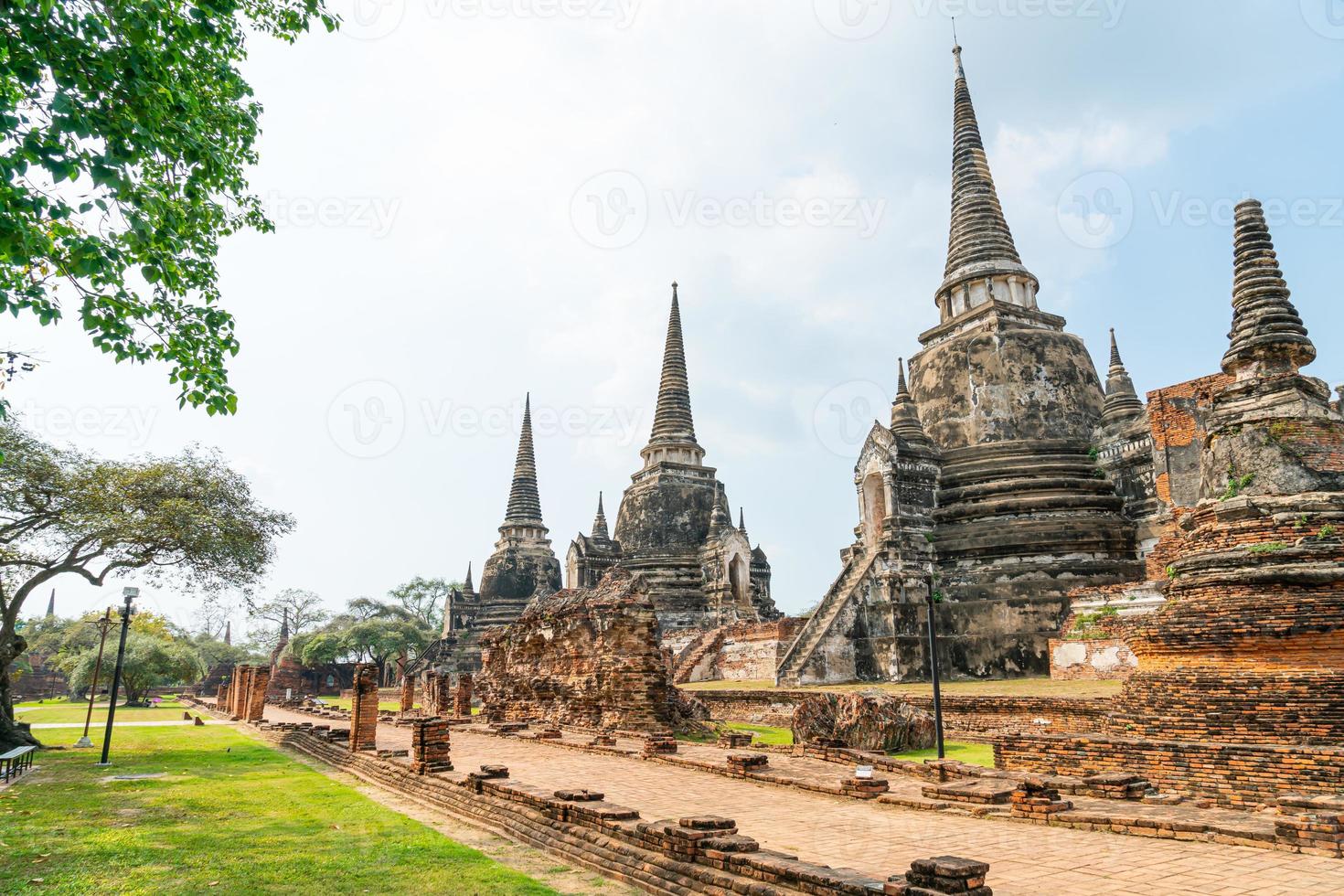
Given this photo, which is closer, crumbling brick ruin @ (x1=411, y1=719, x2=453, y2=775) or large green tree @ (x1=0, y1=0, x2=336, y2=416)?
large green tree @ (x1=0, y1=0, x2=336, y2=416)

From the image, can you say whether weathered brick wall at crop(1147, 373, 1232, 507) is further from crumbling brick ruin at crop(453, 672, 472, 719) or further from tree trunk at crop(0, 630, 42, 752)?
tree trunk at crop(0, 630, 42, 752)

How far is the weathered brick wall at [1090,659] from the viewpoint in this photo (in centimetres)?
1881

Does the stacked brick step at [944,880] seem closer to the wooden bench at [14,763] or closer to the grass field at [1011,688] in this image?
the grass field at [1011,688]

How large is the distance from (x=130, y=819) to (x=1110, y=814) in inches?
382

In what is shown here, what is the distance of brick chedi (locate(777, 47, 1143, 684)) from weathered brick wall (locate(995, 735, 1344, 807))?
42.8ft

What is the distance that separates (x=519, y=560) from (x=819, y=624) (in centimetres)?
2877

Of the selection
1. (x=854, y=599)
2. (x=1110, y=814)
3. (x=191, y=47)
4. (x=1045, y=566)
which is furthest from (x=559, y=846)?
(x=1045, y=566)

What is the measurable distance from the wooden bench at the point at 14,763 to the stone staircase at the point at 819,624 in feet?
53.3

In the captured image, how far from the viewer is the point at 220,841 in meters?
8.39

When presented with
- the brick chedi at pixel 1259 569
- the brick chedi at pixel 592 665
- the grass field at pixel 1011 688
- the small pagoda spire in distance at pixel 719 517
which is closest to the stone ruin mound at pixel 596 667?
the brick chedi at pixel 592 665

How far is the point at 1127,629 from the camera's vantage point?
1842 cm

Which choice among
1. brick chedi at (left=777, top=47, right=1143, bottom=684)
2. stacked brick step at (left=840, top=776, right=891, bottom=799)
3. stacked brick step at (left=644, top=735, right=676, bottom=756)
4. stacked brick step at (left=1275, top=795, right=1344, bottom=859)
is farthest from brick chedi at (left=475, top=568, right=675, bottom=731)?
stacked brick step at (left=1275, top=795, right=1344, bottom=859)

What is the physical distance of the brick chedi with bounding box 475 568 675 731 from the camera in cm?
1784

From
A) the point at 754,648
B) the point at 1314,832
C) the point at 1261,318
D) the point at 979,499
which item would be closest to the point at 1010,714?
the point at 1261,318
